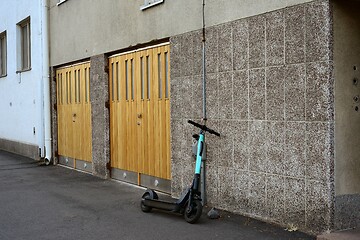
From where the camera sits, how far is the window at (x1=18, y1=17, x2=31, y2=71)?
1625 cm

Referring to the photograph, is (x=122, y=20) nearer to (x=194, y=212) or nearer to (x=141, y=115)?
(x=141, y=115)

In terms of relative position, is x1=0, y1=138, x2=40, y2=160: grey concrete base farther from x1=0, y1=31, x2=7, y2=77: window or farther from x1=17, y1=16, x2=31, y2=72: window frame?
x1=0, y1=31, x2=7, y2=77: window

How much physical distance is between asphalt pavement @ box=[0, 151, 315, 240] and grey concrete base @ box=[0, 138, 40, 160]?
393 centimetres

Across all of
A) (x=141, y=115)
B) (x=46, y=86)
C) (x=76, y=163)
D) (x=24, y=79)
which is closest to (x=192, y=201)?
(x=141, y=115)

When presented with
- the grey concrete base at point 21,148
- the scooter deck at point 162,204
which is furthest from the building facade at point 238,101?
the grey concrete base at point 21,148

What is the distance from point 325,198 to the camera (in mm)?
5762

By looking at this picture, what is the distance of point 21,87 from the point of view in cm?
1612

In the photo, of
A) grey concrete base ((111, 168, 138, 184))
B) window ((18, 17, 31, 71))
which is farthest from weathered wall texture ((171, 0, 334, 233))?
window ((18, 17, 31, 71))

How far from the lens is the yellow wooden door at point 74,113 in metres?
12.0

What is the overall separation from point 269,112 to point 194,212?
1.58m

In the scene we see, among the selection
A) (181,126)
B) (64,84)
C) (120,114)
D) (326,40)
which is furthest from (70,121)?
(326,40)

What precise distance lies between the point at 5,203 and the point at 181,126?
3.09m

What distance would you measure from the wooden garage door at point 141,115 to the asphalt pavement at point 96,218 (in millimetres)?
449

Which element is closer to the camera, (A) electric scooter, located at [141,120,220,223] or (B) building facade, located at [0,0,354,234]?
(B) building facade, located at [0,0,354,234]
